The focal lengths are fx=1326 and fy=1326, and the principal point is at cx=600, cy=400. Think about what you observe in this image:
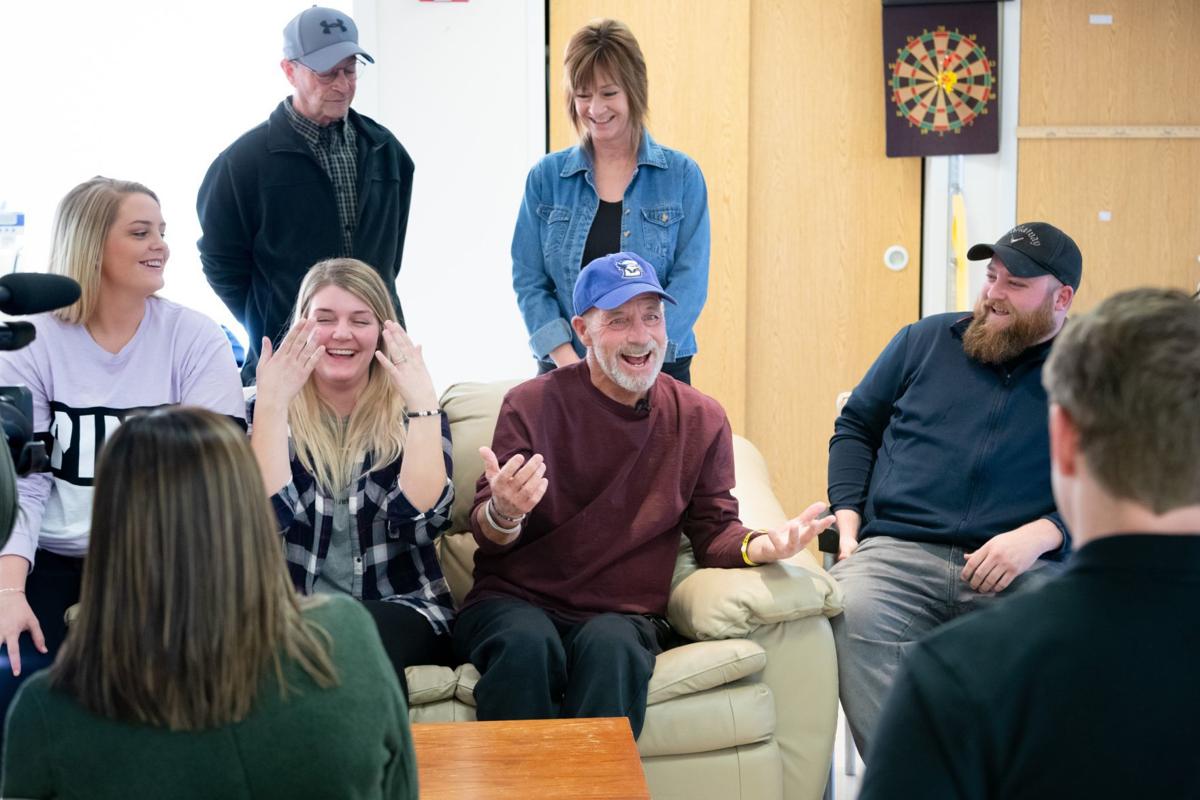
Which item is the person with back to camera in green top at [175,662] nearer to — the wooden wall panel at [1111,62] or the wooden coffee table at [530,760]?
the wooden coffee table at [530,760]

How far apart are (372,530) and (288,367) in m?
0.38

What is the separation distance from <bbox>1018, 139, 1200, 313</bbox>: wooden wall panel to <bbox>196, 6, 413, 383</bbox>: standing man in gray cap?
2.59 meters

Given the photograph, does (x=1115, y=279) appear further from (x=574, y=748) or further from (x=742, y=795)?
(x=574, y=748)

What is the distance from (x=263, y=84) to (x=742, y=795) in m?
3.29

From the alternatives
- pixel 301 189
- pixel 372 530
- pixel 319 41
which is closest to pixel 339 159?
pixel 301 189

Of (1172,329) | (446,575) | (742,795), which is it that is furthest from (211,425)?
(446,575)

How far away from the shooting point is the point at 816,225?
496 cm

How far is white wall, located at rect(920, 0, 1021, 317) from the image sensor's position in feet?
15.8

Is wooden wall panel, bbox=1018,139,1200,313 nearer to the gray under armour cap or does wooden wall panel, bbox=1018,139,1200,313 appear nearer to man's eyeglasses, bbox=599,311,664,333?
man's eyeglasses, bbox=599,311,664,333

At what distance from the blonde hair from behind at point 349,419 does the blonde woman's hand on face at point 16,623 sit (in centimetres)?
59

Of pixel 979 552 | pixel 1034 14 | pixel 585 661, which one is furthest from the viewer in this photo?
pixel 1034 14

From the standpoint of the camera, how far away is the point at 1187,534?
3.21ft

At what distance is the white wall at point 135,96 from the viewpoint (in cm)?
465

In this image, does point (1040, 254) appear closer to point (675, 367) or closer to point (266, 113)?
point (675, 367)
